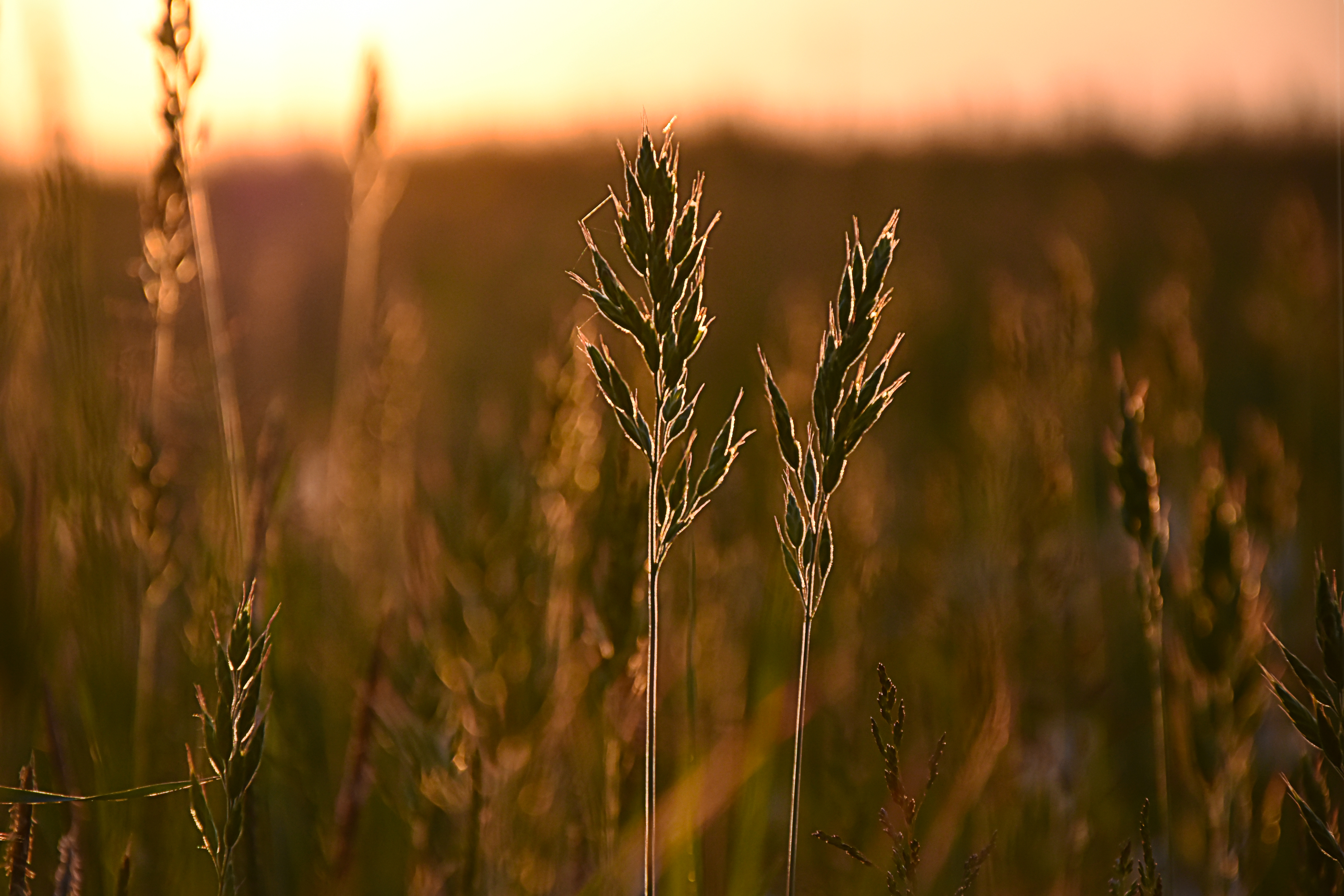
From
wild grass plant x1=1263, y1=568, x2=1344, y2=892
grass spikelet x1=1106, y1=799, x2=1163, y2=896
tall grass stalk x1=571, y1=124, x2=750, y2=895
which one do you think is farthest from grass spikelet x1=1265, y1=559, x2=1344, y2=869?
tall grass stalk x1=571, y1=124, x2=750, y2=895

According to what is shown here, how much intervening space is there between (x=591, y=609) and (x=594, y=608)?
0.02 metres

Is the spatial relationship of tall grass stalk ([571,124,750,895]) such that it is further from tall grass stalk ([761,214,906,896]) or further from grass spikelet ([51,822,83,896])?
grass spikelet ([51,822,83,896])

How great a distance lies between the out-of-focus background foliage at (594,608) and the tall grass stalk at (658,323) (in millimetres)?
110

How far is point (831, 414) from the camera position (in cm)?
61

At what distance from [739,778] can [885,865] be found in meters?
0.24

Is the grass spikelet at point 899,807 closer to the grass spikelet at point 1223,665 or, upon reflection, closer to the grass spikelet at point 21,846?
the grass spikelet at point 1223,665

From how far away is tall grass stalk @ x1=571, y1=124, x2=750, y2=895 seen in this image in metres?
0.58

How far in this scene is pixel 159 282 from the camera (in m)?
0.97

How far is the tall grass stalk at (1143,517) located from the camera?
0.83 meters

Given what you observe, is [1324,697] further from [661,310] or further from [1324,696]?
[661,310]

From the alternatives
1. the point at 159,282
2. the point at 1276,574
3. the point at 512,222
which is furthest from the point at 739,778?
the point at 512,222

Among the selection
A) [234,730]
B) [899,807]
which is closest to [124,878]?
[234,730]

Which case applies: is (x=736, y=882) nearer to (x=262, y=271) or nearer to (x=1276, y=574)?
(x=1276, y=574)

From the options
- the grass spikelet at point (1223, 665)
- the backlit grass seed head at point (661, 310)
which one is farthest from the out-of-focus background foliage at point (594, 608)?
the backlit grass seed head at point (661, 310)
